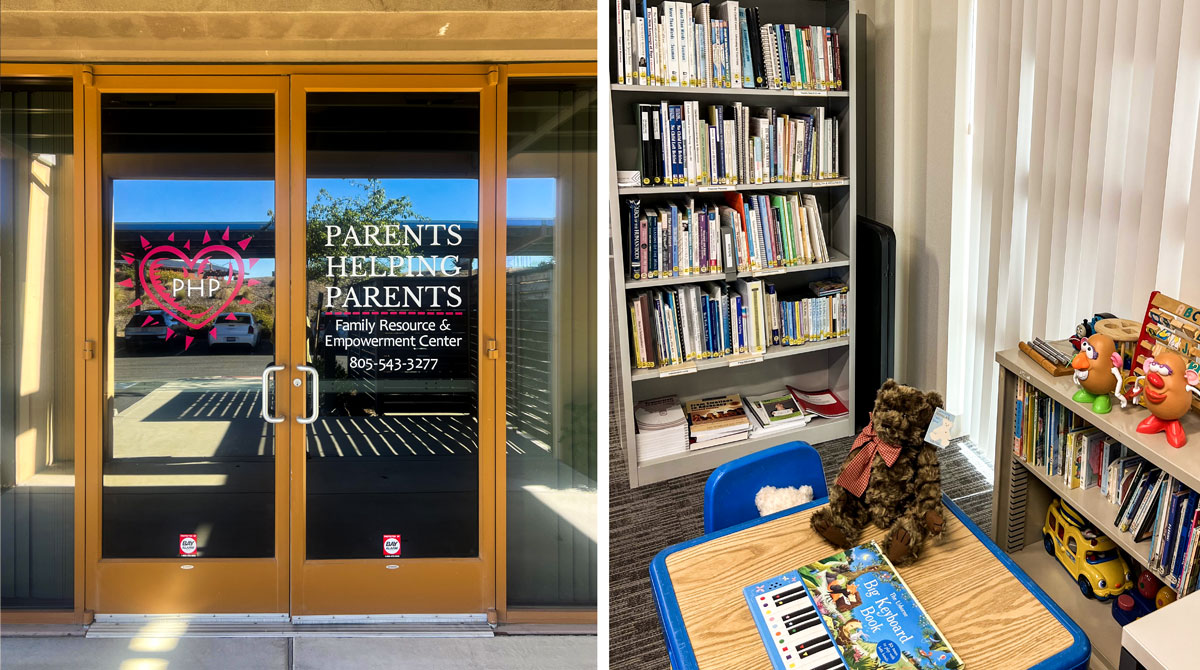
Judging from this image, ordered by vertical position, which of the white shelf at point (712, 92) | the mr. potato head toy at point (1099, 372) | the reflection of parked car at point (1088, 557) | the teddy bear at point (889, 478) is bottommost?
the reflection of parked car at point (1088, 557)

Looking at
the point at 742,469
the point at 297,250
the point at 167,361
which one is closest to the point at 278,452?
the point at 167,361

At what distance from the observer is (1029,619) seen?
4.13 ft

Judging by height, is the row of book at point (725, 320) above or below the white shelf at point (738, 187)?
below

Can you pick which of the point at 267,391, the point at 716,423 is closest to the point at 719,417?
the point at 716,423

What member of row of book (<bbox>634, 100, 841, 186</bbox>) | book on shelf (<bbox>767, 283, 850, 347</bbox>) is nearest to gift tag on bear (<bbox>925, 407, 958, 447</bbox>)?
row of book (<bbox>634, 100, 841, 186</bbox>)

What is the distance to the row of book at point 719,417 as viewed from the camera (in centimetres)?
296

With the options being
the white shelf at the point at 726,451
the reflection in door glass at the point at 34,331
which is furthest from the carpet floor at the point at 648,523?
the reflection in door glass at the point at 34,331

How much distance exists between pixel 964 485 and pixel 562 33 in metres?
2.28

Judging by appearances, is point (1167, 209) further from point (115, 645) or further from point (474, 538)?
point (115, 645)

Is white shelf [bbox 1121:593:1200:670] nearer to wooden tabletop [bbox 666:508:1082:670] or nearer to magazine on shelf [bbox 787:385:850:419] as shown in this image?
wooden tabletop [bbox 666:508:1082:670]

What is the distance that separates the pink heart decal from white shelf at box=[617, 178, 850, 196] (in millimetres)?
1235

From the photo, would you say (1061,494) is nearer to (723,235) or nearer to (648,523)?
(648,523)

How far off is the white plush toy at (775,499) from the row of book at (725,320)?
1136 mm

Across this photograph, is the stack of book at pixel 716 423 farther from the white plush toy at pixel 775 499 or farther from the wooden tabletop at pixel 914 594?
the wooden tabletop at pixel 914 594
